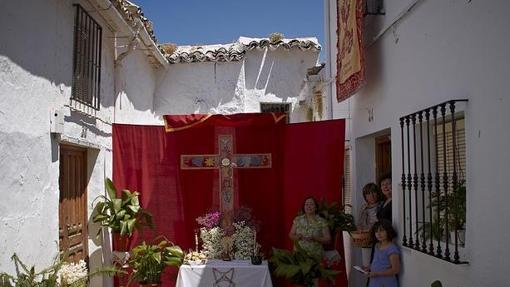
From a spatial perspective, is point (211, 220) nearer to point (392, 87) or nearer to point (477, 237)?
point (392, 87)

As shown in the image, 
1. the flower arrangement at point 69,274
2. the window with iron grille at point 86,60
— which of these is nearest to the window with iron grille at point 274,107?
the window with iron grille at point 86,60

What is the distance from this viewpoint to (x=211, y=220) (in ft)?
24.1

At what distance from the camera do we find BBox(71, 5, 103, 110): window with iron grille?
5898 mm

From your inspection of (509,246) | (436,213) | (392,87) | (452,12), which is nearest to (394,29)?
(392,87)

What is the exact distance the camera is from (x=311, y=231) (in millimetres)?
6465

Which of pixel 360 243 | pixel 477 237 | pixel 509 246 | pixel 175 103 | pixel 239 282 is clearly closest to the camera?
pixel 509 246

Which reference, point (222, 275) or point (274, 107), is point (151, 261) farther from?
point (274, 107)

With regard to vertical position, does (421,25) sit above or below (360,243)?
above

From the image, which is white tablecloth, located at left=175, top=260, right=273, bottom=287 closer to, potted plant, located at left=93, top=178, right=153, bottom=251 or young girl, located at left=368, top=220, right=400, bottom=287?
potted plant, located at left=93, top=178, right=153, bottom=251

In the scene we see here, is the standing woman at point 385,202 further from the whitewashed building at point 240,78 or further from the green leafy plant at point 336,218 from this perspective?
the whitewashed building at point 240,78

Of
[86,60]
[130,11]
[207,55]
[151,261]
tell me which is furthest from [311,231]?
→ [207,55]

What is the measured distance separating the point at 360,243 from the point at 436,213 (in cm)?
156

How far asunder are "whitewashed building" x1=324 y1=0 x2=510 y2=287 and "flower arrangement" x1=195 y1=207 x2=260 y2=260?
2047 mm

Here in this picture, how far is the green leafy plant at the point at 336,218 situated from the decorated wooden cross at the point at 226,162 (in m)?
1.38
